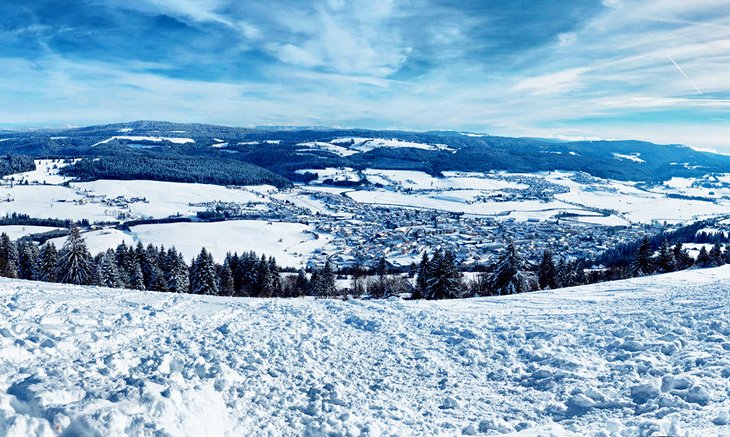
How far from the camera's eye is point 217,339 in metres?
10.2

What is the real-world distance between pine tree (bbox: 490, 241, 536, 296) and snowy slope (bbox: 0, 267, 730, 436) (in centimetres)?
1397

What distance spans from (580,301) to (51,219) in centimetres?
13167

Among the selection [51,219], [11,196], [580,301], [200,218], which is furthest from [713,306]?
[11,196]

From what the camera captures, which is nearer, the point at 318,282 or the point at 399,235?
the point at 318,282

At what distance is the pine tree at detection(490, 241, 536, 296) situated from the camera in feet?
91.8

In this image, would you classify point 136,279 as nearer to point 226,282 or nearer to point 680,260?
point 226,282

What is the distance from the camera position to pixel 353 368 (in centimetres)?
916

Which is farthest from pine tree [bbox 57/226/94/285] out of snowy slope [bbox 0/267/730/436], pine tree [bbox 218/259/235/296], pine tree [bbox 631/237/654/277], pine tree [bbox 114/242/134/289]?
pine tree [bbox 631/237/654/277]

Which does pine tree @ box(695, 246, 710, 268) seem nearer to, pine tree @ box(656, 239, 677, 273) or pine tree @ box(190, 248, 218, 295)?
pine tree @ box(656, 239, 677, 273)

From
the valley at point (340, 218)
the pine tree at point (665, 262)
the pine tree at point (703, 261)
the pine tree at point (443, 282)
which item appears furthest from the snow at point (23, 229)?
the pine tree at point (703, 261)

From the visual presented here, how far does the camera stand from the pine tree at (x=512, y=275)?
91.8 ft

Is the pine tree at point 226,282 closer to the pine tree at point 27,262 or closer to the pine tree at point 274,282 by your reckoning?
the pine tree at point 274,282

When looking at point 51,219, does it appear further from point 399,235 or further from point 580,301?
point 580,301

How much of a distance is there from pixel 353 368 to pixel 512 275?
70.5 feet
